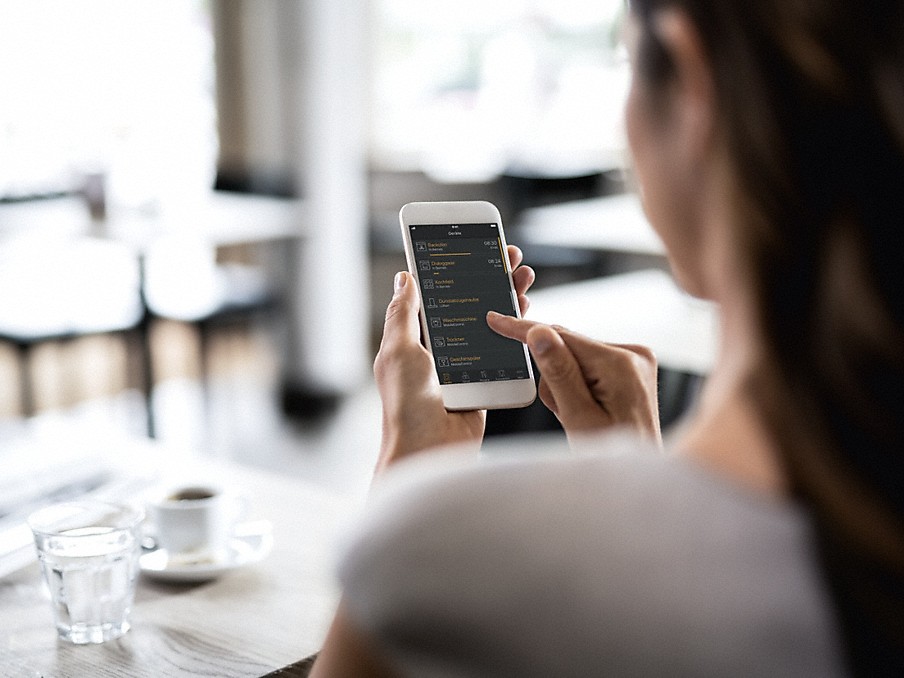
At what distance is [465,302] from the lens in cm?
106

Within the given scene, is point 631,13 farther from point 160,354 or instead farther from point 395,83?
point 395,83

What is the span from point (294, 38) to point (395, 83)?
1.67 m

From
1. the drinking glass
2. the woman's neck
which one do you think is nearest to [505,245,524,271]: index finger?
the drinking glass

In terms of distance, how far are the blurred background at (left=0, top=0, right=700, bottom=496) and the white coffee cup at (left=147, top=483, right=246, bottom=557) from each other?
183cm

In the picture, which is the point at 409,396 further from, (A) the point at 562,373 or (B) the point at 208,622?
(B) the point at 208,622

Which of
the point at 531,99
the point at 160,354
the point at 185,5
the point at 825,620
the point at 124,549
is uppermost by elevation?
the point at 185,5

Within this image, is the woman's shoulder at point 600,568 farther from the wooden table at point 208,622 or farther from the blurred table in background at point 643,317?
the blurred table in background at point 643,317

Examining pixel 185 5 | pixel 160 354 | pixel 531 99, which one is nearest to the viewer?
pixel 160 354

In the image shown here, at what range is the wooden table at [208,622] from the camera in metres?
0.87

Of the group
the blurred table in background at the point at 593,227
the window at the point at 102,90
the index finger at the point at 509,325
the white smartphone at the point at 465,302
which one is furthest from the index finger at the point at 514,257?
the window at the point at 102,90

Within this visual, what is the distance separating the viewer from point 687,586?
1.53 feet

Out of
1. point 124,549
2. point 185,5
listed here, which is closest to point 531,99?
point 185,5

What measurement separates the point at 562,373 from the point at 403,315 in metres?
0.15

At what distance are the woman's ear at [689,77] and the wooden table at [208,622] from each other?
0.41 metres
